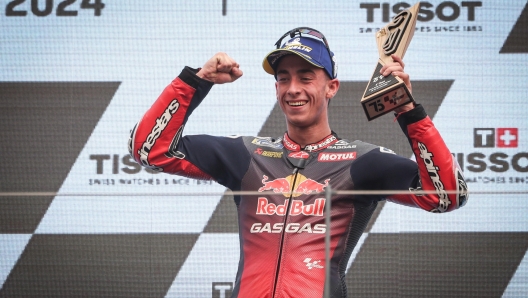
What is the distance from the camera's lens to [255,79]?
2.95m

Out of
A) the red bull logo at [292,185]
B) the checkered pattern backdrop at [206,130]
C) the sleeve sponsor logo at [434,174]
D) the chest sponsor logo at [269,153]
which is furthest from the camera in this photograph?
the checkered pattern backdrop at [206,130]

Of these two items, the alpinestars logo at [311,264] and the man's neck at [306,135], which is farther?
the man's neck at [306,135]

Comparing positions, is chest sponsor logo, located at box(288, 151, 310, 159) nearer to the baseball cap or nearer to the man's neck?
the man's neck

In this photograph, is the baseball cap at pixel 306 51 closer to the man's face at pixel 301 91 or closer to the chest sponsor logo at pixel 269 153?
the man's face at pixel 301 91

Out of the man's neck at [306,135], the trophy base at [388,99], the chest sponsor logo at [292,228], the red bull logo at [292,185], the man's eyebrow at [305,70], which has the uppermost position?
the man's eyebrow at [305,70]

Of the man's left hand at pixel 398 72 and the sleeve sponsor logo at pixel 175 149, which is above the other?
the man's left hand at pixel 398 72

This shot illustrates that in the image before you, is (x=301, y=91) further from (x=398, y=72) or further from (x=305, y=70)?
(x=398, y=72)

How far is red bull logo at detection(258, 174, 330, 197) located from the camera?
1797mm

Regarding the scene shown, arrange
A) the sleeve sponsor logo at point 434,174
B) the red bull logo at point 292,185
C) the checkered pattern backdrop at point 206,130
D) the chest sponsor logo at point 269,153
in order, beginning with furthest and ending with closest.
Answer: the checkered pattern backdrop at point 206,130 < the chest sponsor logo at point 269,153 < the red bull logo at point 292,185 < the sleeve sponsor logo at point 434,174

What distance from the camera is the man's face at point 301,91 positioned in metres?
1.86

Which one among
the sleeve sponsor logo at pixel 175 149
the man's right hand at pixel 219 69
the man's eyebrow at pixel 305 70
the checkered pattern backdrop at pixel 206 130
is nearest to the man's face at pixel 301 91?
the man's eyebrow at pixel 305 70

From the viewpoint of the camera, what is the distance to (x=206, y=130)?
2936 millimetres

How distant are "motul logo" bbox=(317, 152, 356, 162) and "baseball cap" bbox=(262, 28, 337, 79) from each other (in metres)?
0.20

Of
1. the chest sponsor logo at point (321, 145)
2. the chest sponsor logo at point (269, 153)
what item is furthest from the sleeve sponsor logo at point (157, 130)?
the chest sponsor logo at point (321, 145)
